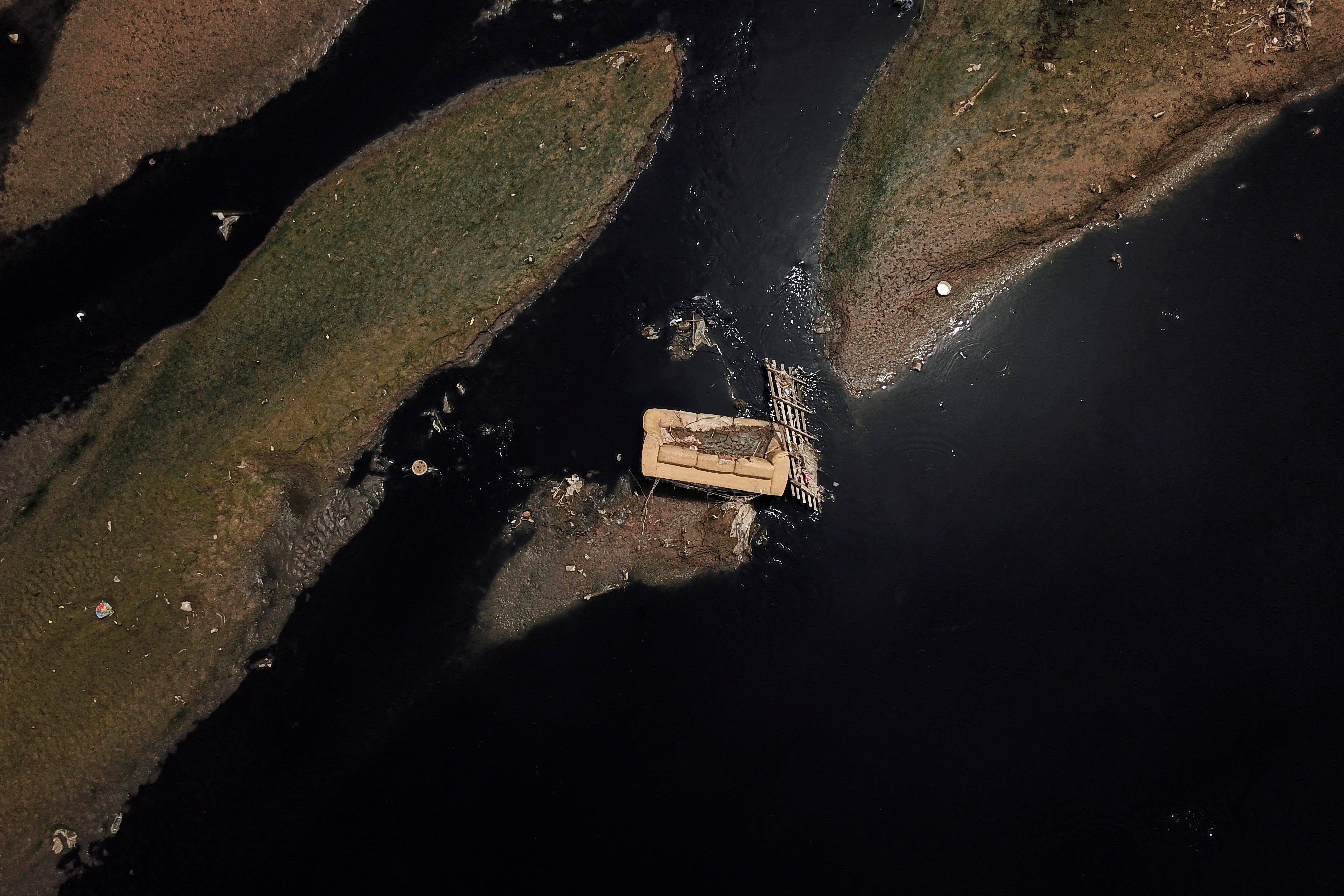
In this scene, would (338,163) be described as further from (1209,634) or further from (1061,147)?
(1209,634)

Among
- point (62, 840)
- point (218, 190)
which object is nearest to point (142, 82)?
point (218, 190)

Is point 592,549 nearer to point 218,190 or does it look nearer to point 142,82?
point 218,190

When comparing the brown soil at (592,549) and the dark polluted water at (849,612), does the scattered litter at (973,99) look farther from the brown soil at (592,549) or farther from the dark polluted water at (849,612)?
the brown soil at (592,549)

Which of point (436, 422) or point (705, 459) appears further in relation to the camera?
point (436, 422)

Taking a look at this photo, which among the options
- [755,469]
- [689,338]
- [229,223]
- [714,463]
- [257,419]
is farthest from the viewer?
[229,223]

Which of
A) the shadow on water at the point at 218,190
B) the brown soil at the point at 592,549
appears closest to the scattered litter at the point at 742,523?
the brown soil at the point at 592,549

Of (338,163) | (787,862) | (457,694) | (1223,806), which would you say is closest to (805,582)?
(787,862)
